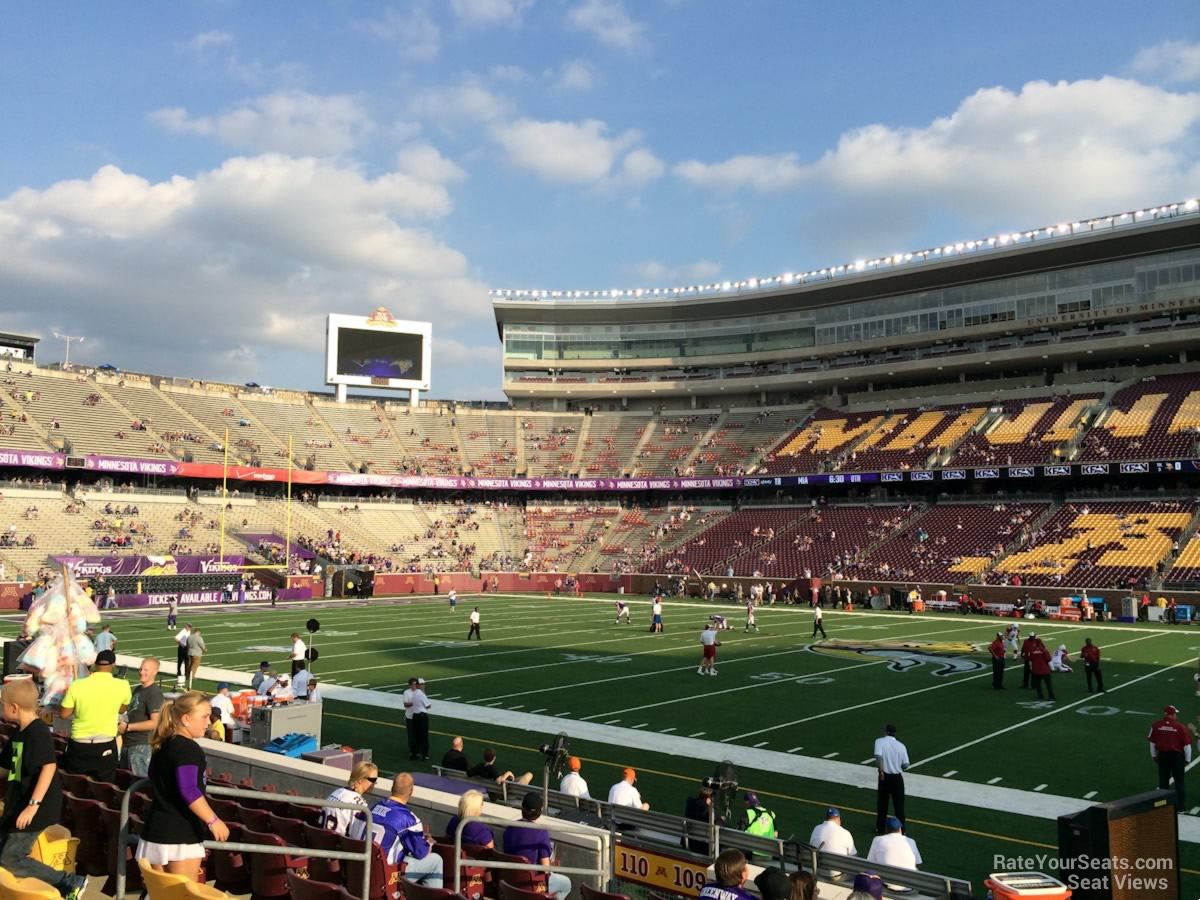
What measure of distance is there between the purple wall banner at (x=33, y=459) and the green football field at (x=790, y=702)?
19061mm

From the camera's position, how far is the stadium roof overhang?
184ft

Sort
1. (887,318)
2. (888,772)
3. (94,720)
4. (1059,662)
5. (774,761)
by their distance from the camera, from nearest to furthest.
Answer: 1. (94,720)
2. (888,772)
3. (774,761)
4. (1059,662)
5. (887,318)

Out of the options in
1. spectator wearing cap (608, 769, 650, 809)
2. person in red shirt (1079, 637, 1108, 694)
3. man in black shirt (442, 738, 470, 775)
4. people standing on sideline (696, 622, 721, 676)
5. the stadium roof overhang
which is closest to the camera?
spectator wearing cap (608, 769, 650, 809)

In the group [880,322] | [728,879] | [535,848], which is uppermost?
[880,322]

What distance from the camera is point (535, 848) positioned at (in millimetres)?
7219

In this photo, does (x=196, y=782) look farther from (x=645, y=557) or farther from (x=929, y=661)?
(x=645, y=557)

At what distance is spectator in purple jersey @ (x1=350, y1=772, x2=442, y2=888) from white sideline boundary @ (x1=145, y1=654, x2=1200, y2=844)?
8.81 meters

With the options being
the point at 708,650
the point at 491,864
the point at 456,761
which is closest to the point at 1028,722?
the point at 708,650

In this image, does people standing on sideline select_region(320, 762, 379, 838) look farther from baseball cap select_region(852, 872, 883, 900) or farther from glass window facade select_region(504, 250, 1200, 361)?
glass window facade select_region(504, 250, 1200, 361)

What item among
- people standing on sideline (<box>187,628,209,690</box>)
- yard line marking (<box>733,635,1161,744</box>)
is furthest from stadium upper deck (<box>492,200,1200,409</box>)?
people standing on sideline (<box>187,628,209,690</box>)

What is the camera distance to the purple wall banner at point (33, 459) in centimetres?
5131

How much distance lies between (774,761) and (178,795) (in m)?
11.9

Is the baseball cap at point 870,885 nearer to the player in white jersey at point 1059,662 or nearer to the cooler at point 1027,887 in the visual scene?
the cooler at point 1027,887

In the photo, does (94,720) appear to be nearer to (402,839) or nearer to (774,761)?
(402,839)
